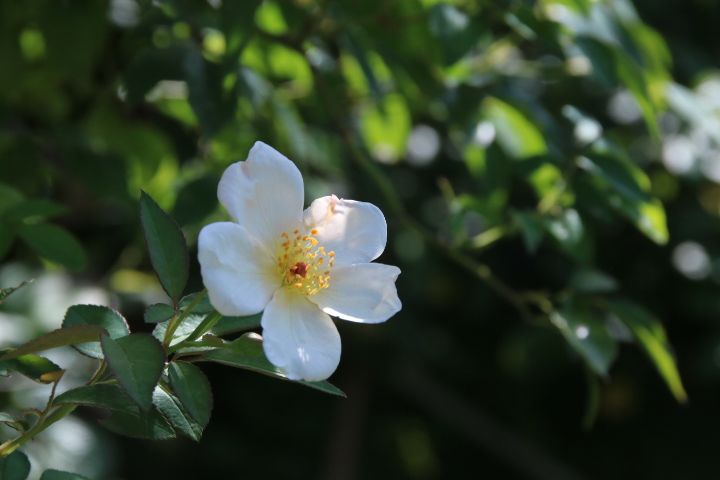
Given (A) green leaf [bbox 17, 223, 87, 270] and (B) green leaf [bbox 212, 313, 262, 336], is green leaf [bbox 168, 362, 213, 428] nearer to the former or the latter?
(B) green leaf [bbox 212, 313, 262, 336]

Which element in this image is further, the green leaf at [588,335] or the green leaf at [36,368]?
the green leaf at [588,335]

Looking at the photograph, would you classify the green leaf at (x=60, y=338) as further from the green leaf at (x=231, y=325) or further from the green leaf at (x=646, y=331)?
the green leaf at (x=646, y=331)

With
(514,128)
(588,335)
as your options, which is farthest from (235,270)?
(514,128)

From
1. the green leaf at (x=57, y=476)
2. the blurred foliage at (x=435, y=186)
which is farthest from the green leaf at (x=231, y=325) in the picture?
the blurred foliage at (x=435, y=186)

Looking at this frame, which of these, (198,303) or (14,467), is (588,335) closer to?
(198,303)

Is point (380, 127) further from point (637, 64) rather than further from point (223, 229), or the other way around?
point (223, 229)

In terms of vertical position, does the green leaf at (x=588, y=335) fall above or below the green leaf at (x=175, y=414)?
below
